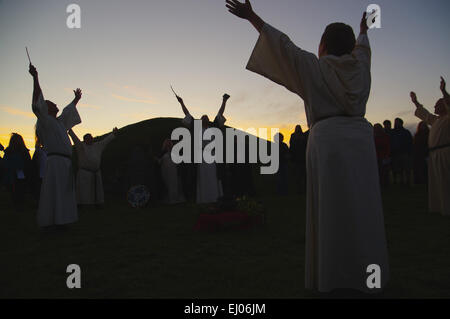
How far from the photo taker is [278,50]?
10.0 feet

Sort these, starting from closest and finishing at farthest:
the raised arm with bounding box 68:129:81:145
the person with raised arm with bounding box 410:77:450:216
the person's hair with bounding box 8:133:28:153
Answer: the person with raised arm with bounding box 410:77:450:216
the raised arm with bounding box 68:129:81:145
the person's hair with bounding box 8:133:28:153

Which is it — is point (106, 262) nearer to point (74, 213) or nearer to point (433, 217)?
point (74, 213)

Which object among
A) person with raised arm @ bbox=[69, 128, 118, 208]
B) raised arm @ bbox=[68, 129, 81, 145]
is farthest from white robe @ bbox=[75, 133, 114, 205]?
raised arm @ bbox=[68, 129, 81, 145]

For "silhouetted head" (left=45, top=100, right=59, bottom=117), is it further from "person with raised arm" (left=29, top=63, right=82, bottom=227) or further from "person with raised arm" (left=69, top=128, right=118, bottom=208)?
"person with raised arm" (left=69, top=128, right=118, bottom=208)

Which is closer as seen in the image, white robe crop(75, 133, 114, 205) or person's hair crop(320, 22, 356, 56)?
person's hair crop(320, 22, 356, 56)

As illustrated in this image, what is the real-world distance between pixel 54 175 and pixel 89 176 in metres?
4.57

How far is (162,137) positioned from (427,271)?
1416 cm

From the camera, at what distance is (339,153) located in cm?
306

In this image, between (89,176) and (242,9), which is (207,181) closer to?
(89,176)

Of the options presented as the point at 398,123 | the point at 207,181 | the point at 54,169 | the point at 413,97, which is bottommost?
the point at 207,181

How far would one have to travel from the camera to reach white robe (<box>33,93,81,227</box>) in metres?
6.70

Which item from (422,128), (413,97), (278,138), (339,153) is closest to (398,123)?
(422,128)

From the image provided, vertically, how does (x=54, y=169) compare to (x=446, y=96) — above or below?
below

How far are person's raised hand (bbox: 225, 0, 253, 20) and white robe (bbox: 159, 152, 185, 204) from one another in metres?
9.87
